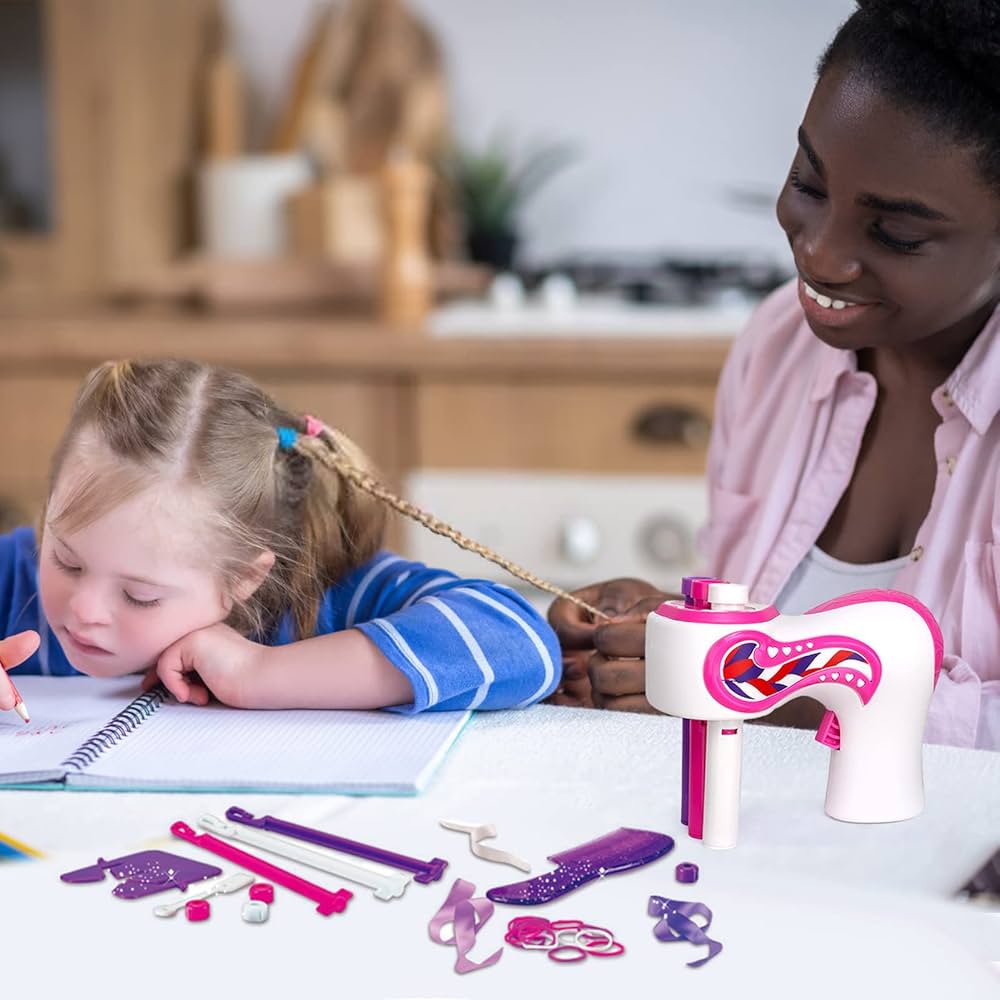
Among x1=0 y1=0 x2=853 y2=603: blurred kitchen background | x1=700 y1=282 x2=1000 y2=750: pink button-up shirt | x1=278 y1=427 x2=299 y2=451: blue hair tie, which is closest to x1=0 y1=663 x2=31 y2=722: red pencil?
x1=278 y1=427 x2=299 y2=451: blue hair tie

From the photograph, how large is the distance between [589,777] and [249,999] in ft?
0.91

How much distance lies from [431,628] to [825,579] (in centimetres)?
43

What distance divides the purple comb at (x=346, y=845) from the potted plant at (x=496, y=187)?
1869mm

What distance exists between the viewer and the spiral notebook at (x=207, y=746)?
0.77m

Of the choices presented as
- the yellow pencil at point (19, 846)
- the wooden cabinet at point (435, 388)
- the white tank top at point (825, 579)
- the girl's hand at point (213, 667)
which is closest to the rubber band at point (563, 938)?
the yellow pencil at point (19, 846)

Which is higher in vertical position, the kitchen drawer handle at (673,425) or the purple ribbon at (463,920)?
the purple ribbon at (463,920)

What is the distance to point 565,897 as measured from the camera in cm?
65

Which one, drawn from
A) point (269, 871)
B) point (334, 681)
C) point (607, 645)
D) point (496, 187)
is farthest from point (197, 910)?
point (496, 187)

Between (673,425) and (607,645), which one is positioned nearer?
(607,645)

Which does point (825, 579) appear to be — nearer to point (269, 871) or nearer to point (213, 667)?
point (213, 667)

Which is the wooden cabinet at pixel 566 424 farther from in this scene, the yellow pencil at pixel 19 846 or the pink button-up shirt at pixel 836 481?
the yellow pencil at pixel 19 846

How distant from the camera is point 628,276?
2.41 meters

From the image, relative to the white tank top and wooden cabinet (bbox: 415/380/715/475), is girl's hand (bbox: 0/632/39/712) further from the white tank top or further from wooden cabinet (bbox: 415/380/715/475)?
wooden cabinet (bbox: 415/380/715/475)

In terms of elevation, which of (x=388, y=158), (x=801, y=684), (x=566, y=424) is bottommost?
(x=566, y=424)
